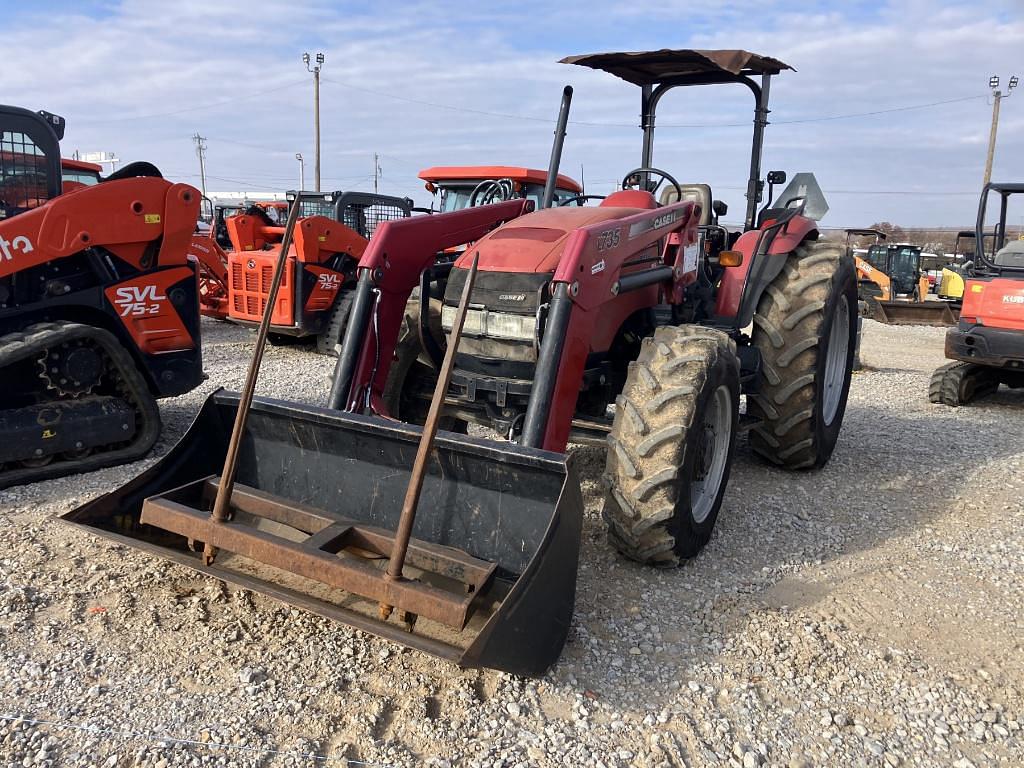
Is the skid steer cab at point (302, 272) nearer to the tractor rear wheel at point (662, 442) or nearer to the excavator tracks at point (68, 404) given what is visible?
the excavator tracks at point (68, 404)

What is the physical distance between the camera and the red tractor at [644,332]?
3.44 metres

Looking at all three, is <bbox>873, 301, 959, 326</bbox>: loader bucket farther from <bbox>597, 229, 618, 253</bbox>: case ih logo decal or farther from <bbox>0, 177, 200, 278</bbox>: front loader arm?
<bbox>0, 177, 200, 278</bbox>: front loader arm

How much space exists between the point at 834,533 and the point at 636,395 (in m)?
1.70

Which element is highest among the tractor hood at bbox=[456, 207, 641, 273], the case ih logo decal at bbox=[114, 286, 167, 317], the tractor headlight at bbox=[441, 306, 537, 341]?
the tractor hood at bbox=[456, 207, 641, 273]

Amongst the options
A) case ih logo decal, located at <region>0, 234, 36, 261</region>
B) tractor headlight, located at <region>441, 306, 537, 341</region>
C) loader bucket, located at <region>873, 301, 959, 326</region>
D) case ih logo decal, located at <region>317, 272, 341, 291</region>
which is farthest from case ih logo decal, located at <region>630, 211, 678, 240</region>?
loader bucket, located at <region>873, 301, 959, 326</region>

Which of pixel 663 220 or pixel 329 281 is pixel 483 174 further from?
pixel 663 220

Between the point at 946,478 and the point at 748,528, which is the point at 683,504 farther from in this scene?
the point at 946,478

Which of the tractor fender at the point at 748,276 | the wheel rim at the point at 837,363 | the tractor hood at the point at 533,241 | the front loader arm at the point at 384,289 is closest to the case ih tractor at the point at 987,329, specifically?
the wheel rim at the point at 837,363

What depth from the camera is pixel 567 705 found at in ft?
8.93

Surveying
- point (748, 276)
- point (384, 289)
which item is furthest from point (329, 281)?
point (748, 276)

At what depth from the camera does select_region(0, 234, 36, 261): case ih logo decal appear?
4.86m

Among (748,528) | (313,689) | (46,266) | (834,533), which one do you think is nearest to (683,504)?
(748,528)

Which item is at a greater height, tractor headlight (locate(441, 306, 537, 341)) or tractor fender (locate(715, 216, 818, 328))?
tractor fender (locate(715, 216, 818, 328))

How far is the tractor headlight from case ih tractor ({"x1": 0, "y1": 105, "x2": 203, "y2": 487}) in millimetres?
2759
